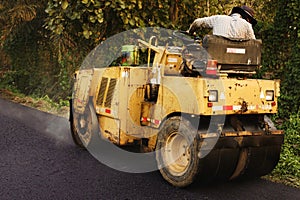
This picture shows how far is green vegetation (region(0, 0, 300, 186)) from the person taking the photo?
7.73 metres

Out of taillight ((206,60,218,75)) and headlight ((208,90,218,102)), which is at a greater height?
taillight ((206,60,218,75))

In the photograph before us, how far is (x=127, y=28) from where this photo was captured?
350 inches

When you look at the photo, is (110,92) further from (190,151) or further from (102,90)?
(190,151)

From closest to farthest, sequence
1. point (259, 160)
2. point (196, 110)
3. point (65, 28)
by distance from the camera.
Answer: point (196, 110) → point (259, 160) → point (65, 28)

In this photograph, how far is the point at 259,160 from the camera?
15.9 ft

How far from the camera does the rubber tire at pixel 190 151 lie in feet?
14.6

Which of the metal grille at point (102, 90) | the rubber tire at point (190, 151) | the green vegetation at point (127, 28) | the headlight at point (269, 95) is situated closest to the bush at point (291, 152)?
the green vegetation at point (127, 28)

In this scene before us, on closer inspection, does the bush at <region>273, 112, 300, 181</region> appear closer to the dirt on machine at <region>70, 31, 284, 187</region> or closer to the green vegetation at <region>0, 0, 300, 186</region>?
the green vegetation at <region>0, 0, 300, 186</region>

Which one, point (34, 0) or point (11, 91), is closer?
point (34, 0)

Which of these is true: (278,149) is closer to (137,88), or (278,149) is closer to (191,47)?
(191,47)

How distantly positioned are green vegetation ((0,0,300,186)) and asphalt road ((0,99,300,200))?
2.77 feet

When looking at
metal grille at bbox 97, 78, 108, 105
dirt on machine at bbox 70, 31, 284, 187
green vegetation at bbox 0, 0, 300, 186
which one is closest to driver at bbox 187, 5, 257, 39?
dirt on machine at bbox 70, 31, 284, 187

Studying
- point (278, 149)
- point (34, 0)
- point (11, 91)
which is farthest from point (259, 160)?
point (11, 91)

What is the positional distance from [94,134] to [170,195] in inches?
81.3
